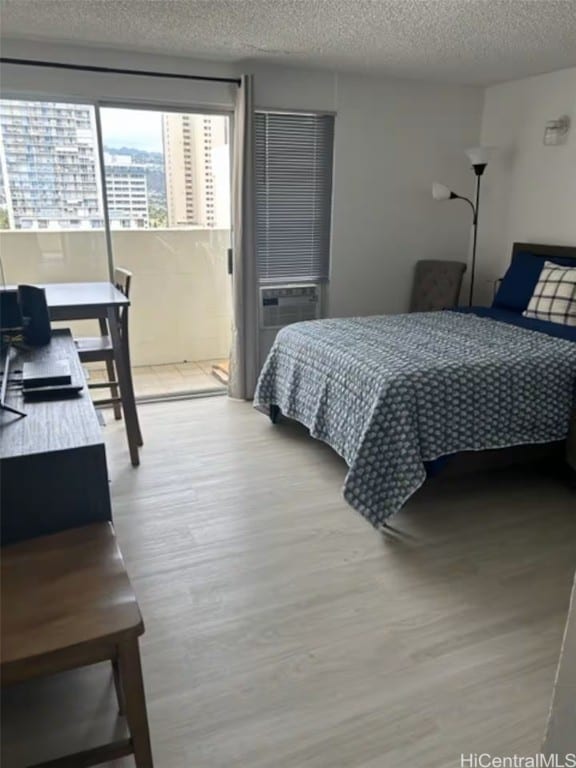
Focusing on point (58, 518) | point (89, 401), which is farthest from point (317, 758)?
point (89, 401)

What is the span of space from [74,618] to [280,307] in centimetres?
335

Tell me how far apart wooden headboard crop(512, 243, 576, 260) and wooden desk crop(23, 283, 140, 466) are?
9.72 ft

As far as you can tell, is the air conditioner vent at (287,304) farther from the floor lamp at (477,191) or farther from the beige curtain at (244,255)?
the floor lamp at (477,191)

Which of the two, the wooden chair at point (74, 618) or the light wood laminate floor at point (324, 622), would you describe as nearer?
the wooden chair at point (74, 618)

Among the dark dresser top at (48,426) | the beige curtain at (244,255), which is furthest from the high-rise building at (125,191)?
the dark dresser top at (48,426)

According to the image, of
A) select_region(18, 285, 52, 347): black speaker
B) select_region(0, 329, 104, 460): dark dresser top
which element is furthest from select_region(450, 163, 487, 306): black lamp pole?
select_region(0, 329, 104, 460): dark dresser top

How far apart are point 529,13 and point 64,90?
2.64m

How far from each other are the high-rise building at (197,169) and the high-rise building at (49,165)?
23.6 inches

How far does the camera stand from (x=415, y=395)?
2453 millimetres

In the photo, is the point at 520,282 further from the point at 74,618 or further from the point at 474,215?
the point at 74,618

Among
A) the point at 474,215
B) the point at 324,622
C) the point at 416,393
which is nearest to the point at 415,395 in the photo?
the point at 416,393

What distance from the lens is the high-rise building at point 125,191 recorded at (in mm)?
3803

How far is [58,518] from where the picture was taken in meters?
1.49

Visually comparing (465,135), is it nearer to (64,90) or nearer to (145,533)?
(64,90)
